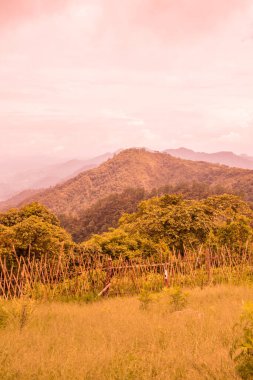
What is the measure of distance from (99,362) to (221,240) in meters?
17.1

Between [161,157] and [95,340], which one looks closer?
[95,340]

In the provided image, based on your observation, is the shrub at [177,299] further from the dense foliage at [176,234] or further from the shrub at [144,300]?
the dense foliage at [176,234]

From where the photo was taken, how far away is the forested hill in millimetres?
117438

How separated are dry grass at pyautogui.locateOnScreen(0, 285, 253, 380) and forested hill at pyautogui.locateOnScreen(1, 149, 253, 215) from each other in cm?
8609

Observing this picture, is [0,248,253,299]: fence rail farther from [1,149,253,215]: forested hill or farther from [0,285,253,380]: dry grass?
[1,149,253,215]: forested hill

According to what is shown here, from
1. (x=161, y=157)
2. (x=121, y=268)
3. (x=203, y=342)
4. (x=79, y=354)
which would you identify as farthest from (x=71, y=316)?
(x=161, y=157)

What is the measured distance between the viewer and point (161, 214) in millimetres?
22109

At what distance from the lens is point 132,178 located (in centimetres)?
13888

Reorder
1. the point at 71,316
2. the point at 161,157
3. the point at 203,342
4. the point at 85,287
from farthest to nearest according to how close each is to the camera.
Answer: the point at 161,157 < the point at 85,287 < the point at 71,316 < the point at 203,342

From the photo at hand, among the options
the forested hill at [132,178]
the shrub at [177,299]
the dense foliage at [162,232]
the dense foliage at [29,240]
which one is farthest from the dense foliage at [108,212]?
the shrub at [177,299]

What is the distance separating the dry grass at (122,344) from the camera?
14.6 feet

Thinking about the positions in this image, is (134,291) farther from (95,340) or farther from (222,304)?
(95,340)

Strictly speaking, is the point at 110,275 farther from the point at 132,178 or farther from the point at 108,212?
the point at 132,178

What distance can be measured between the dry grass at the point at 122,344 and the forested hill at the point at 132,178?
86094 mm
